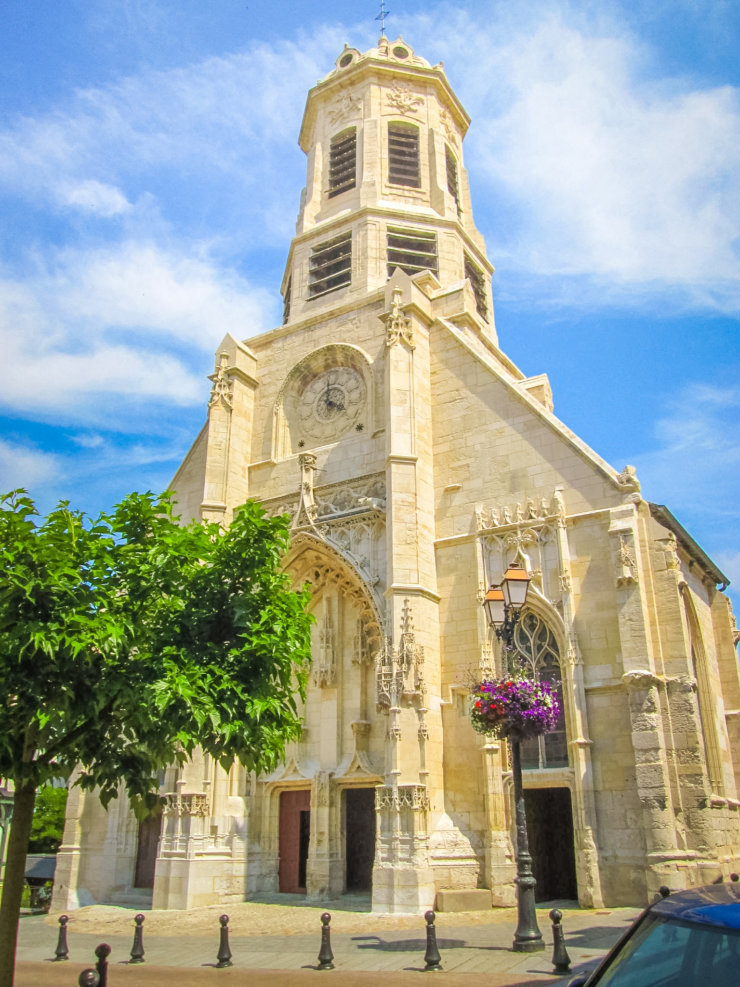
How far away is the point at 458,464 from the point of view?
1880 cm

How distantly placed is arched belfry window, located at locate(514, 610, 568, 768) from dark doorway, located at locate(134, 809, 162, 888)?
30.2ft

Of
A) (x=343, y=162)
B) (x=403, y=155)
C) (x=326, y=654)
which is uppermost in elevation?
(x=343, y=162)

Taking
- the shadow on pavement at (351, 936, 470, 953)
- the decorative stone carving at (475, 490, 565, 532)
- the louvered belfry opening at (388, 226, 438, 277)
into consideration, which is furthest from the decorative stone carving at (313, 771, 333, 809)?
the louvered belfry opening at (388, 226, 438, 277)

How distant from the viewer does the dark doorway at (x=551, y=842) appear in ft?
55.4

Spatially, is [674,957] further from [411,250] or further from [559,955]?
[411,250]

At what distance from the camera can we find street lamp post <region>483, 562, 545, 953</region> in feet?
34.3

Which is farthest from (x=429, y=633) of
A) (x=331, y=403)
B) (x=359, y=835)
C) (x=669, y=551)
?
(x=331, y=403)

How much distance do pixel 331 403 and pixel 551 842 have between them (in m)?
11.8

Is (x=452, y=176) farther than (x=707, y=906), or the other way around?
(x=452, y=176)

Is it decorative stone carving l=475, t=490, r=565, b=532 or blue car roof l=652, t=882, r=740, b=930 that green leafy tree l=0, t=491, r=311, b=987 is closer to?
blue car roof l=652, t=882, r=740, b=930

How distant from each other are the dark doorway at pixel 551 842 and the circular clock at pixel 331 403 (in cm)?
997

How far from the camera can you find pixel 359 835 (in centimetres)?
1866

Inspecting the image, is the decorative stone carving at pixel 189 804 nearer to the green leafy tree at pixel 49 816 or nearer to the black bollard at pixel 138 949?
the black bollard at pixel 138 949

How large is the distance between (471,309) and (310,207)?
8.07 metres
